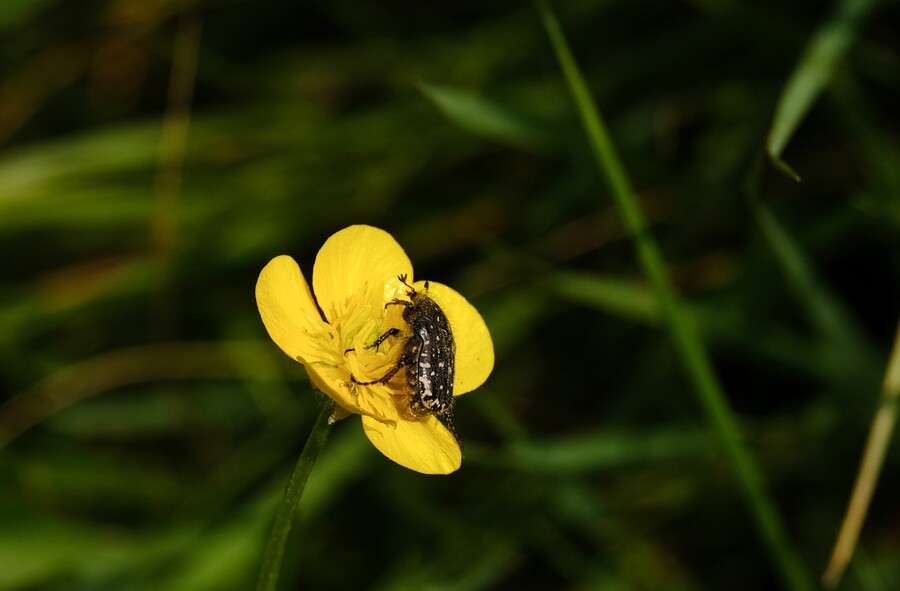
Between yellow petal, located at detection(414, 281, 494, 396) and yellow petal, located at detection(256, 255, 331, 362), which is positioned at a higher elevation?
yellow petal, located at detection(256, 255, 331, 362)

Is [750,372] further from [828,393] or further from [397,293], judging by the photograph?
[397,293]

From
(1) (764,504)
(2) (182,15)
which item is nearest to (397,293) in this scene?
(1) (764,504)

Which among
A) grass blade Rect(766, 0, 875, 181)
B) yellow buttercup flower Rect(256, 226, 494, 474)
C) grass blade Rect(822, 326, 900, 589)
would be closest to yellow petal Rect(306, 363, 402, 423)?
yellow buttercup flower Rect(256, 226, 494, 474)

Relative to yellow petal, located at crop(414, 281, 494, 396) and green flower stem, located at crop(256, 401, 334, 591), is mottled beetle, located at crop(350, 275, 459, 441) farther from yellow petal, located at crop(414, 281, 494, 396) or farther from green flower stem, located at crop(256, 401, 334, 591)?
green flower stem, located at crop(256, 401, 334, 591)

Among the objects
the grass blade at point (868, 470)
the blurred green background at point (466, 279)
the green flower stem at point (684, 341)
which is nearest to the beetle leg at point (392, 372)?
the green flower stem at point (684, 341)

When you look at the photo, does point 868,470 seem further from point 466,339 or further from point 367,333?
point 367,333

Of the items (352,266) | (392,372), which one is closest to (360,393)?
(392,372)
